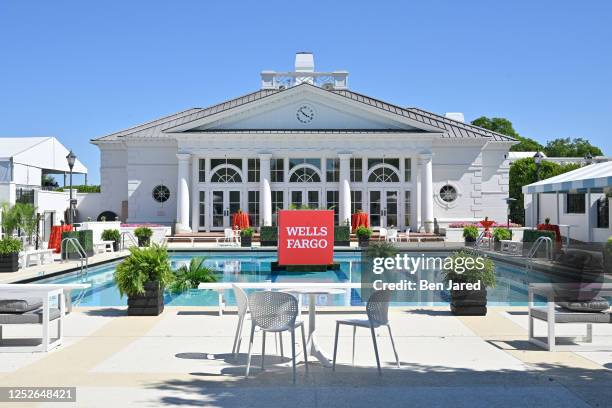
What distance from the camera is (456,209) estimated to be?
37.1 meters

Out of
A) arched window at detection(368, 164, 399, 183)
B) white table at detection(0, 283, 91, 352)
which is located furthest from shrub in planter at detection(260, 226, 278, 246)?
white table at detection(0, 283, 91, 352)

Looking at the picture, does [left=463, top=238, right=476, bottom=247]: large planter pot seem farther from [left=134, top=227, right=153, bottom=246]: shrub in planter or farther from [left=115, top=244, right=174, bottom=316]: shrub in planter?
[left=115, top=244, right=174, bottom=316]: shrub in planter

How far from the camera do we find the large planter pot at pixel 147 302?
10906mm

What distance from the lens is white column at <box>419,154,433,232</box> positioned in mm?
34219

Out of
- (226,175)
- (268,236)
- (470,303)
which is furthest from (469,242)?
(470,303)

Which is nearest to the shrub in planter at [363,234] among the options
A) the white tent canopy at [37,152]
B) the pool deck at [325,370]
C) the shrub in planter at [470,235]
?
the shrub in planter at [470,235]

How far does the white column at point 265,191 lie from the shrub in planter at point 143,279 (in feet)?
75.4

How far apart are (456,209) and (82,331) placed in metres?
30.0

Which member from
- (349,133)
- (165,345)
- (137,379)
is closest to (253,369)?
(137,379)

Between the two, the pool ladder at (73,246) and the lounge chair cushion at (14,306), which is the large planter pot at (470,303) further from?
the pool ladder at (73,246)

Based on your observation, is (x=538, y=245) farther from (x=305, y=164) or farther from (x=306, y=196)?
(x=305, y=164)

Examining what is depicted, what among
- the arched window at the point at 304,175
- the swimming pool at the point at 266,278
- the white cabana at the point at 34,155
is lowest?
the swimming pool at the point at 266,278

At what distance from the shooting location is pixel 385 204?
35.1 m

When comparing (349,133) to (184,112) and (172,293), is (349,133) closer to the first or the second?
(184,112)
